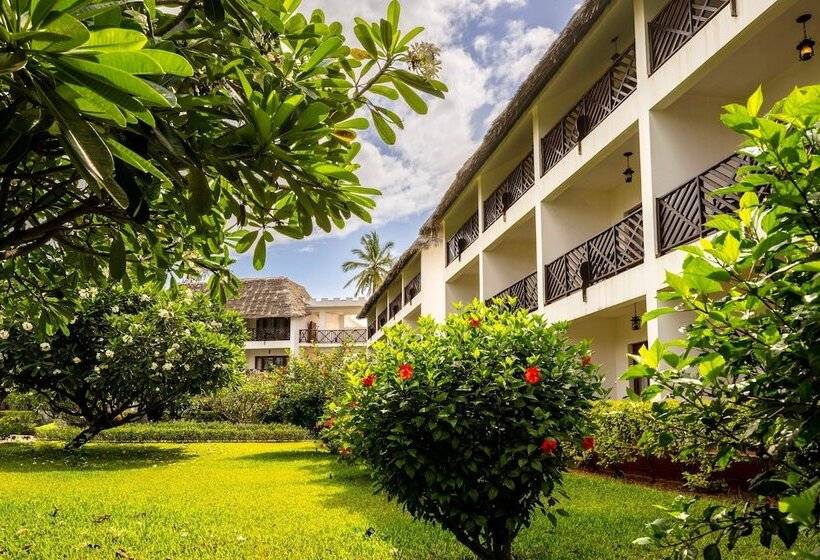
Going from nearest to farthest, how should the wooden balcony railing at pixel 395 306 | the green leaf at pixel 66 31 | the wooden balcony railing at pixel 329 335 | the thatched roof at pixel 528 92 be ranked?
the green leaf at pixel 66 31, the thatched roof at pixel 528 92, the wooden balcony railing at pixel 395 306, the wooden balcony railing at pixel 329 335

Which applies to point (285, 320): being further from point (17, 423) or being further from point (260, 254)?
point (260, 254)

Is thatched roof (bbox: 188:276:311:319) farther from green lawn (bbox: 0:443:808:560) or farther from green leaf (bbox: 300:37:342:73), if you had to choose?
green leaf (bbox: 300:37:342:73)

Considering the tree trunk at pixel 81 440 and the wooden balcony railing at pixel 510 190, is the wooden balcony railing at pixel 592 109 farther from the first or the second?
the tree trunk at pixel 81 440

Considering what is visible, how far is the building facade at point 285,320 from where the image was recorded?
42.2m

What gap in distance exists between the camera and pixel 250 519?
700 cm

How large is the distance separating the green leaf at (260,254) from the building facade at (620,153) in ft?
10.5

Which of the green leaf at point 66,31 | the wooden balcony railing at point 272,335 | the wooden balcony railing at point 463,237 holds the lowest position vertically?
the green leaf at point 66,31

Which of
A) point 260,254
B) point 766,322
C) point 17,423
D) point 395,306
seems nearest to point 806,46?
point 766,322

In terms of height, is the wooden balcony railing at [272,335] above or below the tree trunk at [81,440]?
above

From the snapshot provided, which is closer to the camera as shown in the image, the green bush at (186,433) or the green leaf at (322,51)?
the green leaf at (322,51)

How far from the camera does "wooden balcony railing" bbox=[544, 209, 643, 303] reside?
1009 cm

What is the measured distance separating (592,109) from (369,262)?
3909cm

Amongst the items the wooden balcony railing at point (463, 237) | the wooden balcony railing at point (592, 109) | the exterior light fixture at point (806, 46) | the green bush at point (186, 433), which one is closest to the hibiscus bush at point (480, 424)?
the exterior light fixture at point (806, 46)

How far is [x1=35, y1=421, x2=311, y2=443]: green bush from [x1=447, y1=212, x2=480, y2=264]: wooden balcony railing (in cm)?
780
